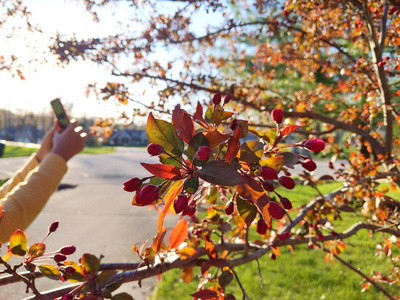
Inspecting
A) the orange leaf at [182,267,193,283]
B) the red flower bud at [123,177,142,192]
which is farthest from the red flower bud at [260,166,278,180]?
the orange leaf at [182,267,193,283]

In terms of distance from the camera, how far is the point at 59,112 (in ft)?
6.08

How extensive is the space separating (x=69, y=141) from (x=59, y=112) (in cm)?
27

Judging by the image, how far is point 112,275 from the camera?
0.96 meters

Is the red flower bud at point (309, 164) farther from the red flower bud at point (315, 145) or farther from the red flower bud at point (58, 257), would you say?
the red flower bud at point (58, 257)

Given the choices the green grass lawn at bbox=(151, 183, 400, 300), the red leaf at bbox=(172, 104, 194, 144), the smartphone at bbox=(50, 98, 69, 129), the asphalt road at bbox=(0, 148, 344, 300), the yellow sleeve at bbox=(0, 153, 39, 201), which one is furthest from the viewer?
the asphalt road at bbox=(0, 148, 344, 300)

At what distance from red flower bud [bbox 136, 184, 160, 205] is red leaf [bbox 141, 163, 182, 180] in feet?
0.12

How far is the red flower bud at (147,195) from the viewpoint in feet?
1.94

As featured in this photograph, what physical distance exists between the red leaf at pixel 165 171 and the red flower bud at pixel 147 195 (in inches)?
1.5

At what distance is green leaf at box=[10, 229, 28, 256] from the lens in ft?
2.85

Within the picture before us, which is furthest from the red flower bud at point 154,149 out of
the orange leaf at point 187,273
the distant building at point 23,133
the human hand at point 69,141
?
the distant building at point 23,133

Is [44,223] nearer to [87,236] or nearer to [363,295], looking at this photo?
[87,236]

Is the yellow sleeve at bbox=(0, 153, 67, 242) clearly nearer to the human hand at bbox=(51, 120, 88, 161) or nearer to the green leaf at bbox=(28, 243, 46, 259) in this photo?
the human hand at bbox=(51, 120, 88, 161)

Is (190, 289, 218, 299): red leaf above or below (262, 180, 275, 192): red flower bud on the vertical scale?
below

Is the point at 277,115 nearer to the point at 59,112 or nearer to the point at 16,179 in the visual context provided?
the point at 59,112
